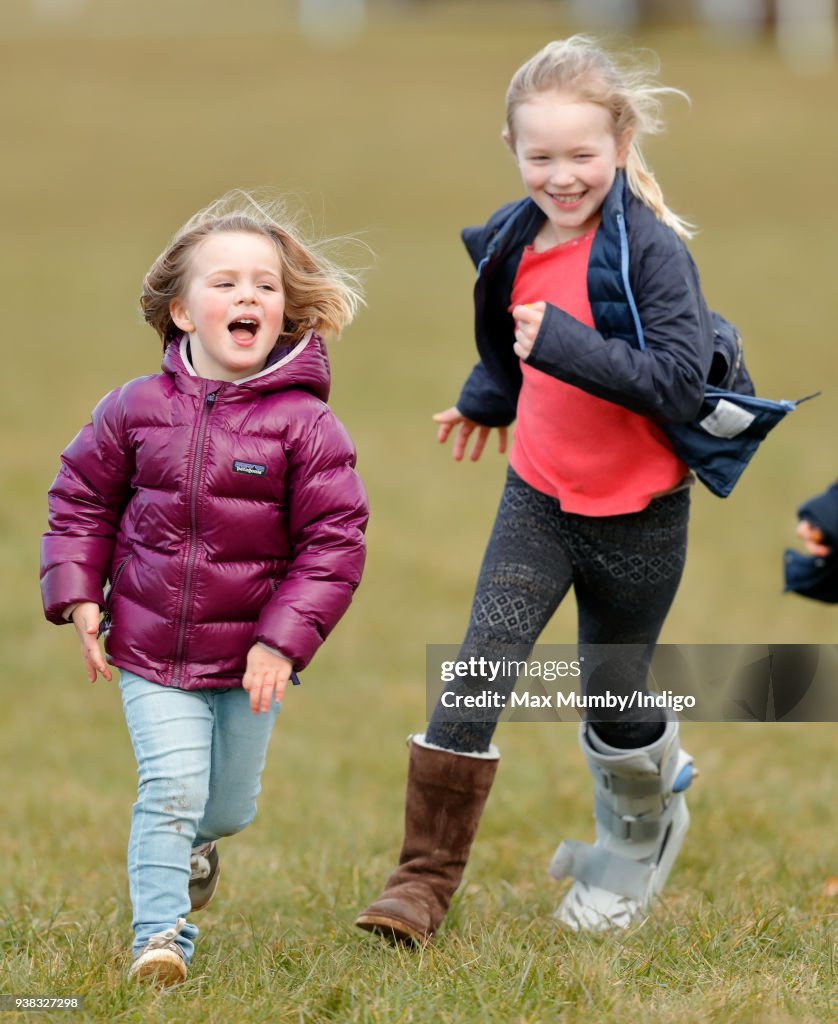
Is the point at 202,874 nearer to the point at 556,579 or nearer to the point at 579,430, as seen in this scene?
the point at 556,579

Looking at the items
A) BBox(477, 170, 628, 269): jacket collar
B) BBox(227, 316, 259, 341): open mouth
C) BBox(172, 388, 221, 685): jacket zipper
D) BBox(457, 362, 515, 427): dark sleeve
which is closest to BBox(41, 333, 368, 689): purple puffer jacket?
BBox(172, 388, 221, 685): jacket zipper

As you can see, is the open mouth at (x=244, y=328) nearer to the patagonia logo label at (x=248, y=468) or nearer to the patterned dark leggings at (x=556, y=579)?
the patagonia logo label at (x=248, y=468)

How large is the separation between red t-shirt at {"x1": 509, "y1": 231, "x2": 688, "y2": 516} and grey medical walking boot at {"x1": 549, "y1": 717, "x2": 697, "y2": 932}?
2.57ft

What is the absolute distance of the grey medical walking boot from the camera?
466 cm

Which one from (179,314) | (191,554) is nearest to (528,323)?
(179,314)

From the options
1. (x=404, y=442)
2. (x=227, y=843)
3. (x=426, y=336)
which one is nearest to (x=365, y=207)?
(x=426, y=336)

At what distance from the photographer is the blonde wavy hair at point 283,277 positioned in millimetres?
4020

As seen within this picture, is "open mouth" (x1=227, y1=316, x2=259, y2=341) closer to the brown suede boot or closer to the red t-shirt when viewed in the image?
the red t-shirt

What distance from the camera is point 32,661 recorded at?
9680mm

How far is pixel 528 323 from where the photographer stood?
394 centimetres

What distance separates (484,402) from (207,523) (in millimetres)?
1206

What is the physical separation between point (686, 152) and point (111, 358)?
716 inches

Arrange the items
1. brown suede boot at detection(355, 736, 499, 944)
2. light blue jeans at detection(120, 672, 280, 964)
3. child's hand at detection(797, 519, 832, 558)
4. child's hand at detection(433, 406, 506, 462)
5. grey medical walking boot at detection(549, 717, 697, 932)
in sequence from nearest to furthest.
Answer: light blue jeans at detection(120, 672, 280, 964) → brown suede boot at detection(355, 736, 499, 944) → child's hand at detection(797, 519, 832, 558) → grey medical walking boot at detection(549, 717, 697, 932) → child's hand at detection(433, 406, 506, 462)

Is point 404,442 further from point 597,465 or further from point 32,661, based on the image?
point 597,465
